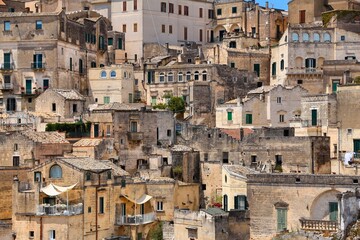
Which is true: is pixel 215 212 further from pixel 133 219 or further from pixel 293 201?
pixel 133 219

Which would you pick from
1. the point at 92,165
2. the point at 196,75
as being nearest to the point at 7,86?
the point at 196,75

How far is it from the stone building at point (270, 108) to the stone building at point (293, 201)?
52.9 ft

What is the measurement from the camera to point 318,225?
44.4 meters

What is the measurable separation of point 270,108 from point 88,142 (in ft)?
42.6

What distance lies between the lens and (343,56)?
67438mm

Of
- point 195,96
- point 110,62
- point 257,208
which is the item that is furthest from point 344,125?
point 110,62

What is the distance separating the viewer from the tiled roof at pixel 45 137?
55375mm

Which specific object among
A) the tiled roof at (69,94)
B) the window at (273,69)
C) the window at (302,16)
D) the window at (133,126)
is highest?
the window at (302,16)

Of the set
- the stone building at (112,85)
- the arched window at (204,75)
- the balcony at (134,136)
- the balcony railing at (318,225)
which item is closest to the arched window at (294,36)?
the arched window at (204,75)

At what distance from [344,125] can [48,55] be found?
23.2 m

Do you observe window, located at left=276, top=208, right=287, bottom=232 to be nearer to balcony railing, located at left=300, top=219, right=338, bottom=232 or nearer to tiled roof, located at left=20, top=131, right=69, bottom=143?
balcony railing, located at left=300, top=219, right=338, bottom=232

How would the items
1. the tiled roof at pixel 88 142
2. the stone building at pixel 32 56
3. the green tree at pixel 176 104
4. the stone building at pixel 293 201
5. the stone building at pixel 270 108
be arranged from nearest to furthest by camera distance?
the stone building at pixel 293 201
the tiled roof at pixel 88 142
the stone building at pixel 270 108
the green tree at pixel 176 104
the stone building at pixel 32 56

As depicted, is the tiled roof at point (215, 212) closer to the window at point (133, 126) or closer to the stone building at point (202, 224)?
the stone building at point (202, 224)

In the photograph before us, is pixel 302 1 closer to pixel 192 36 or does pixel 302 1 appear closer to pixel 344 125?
pixel 192 36
